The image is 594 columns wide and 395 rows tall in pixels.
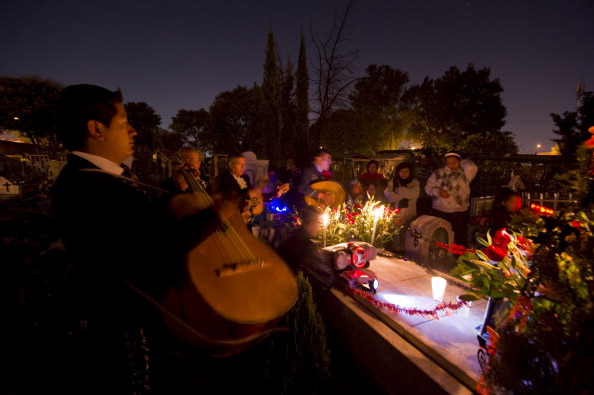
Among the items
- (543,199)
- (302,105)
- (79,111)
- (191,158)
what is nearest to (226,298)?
(79,111)

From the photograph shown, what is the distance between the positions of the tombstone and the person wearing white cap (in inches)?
10.6

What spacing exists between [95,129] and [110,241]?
731 millimetres

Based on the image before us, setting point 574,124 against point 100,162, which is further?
point 574,124

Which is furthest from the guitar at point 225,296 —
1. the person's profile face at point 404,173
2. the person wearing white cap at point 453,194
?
the person's profile face at point 404,173

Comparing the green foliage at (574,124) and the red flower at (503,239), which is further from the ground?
the green foliage at (574,124)

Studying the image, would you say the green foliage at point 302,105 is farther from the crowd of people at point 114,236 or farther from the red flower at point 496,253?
the crowd of people at point 114,236

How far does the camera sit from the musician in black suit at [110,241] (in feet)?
4.53

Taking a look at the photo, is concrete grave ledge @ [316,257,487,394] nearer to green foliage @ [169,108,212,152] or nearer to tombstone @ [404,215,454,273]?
tombstone @ [404,215,454,273]

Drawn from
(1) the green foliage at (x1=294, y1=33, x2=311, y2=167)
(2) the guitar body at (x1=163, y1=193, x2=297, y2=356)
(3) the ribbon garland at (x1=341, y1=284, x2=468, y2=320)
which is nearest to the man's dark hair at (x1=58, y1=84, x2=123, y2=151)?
(2) the guitar body at (x1=163, y1=193, x2=297, y2=356)

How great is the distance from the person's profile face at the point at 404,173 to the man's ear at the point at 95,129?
680 cm

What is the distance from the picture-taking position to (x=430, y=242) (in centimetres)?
538

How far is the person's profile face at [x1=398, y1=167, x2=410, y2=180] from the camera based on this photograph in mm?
7105

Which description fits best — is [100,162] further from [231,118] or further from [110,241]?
[231,118]

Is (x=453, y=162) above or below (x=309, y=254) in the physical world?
above
